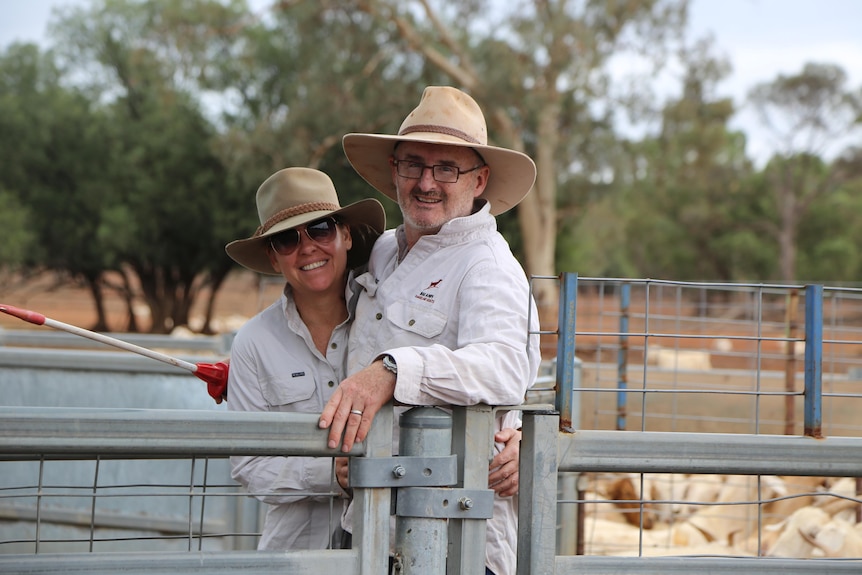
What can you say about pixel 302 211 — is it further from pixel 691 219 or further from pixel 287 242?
pixel 691 219

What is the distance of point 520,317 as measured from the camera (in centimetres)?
254

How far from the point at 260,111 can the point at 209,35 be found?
14.4 ft

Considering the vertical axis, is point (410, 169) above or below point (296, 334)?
above

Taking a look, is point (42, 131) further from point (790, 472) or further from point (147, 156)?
point (790, 472)

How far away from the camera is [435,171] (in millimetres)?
2918

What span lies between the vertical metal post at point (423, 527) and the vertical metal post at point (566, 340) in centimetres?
27

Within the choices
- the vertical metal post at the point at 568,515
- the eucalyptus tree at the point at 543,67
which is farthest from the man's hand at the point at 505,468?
the eucalyptus tree at the point at 543,67

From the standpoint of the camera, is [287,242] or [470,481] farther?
[287,242]

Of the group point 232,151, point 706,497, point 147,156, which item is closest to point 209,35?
point 232,151

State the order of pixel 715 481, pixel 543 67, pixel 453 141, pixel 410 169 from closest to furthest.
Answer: pixel 453 141, pixel 410 169, pixel 715 481, pixel 543 67

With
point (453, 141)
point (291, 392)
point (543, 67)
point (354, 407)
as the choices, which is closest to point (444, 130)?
point (453, 141)

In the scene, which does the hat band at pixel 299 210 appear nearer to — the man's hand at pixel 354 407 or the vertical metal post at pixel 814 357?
the man's hand at pixel 354 407

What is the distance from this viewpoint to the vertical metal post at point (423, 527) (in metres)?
2.06

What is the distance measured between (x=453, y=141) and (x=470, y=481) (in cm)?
110
